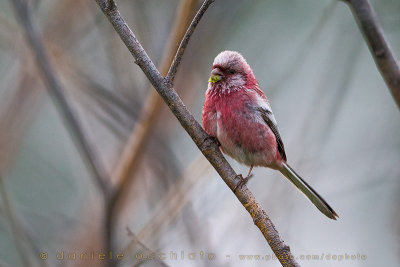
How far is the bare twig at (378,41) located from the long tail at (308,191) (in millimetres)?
2725

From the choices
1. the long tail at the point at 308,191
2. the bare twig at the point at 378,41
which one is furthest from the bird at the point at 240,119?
the bare twig at the point at 378,41

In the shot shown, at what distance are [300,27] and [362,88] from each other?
1.55m

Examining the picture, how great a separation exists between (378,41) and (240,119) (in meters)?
2.71

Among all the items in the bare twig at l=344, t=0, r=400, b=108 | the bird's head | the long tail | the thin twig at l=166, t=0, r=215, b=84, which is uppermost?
the bird's head

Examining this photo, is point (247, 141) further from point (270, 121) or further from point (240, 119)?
point (270, 121)

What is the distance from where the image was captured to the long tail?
4.34m

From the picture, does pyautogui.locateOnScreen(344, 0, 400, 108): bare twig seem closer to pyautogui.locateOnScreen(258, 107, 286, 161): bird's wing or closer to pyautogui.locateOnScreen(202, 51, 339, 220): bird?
pyautogui.locateOnScreen(202, 51, 339, 220): bird

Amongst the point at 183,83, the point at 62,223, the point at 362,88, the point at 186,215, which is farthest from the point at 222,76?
the point at 362,88

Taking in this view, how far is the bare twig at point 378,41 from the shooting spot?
1697 millimetres

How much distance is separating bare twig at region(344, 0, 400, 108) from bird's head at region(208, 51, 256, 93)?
111 inches

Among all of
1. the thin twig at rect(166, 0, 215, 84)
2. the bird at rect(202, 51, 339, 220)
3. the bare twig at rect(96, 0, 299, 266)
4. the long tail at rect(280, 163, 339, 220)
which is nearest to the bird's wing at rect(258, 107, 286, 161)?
the bird at rect(202, 51, 339, 220)

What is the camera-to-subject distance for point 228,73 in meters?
4.60

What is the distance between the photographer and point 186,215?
14.9 ft

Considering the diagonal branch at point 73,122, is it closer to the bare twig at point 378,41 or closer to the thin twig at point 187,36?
the thin twig at point 187,36
